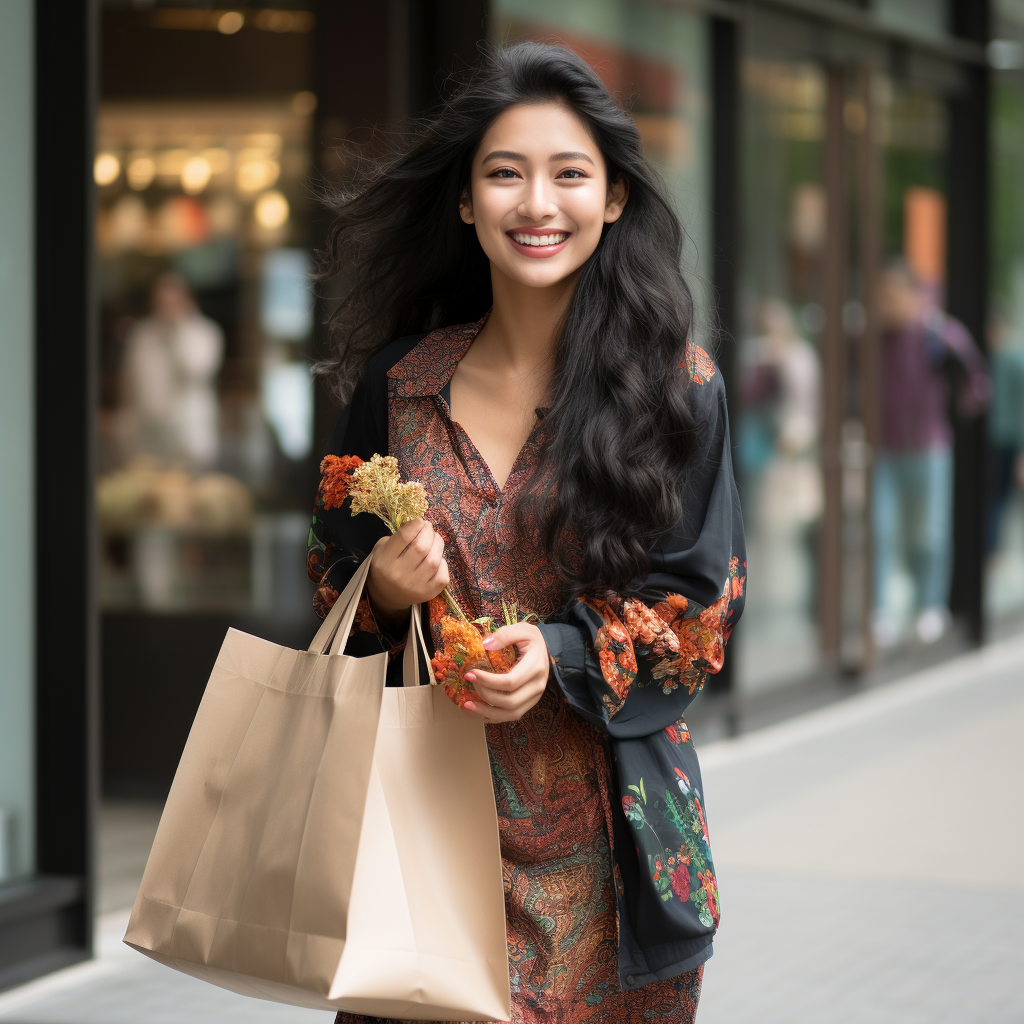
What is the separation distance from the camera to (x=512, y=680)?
1890 mm

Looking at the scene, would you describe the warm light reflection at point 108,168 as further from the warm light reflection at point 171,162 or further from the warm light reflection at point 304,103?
the warm light reflection at point 304,103

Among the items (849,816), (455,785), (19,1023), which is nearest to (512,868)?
(455,785)

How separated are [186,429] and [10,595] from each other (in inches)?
150

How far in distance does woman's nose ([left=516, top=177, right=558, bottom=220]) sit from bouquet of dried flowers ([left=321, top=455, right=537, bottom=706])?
1.23ft

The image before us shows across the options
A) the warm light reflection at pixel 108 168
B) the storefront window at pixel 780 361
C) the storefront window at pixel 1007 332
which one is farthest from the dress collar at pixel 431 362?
the storefront window at pixel 1007 332

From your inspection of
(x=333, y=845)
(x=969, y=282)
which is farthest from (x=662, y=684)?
(x=969, y=282)

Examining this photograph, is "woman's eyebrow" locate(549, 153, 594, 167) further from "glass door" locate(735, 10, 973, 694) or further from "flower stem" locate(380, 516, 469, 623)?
"glass door" locate(735, 10, 973, 694)

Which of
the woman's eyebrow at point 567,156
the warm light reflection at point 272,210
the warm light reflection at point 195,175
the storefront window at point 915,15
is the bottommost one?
the woman's eyebrow at point 567,156

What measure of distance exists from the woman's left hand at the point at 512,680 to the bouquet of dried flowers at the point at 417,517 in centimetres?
1

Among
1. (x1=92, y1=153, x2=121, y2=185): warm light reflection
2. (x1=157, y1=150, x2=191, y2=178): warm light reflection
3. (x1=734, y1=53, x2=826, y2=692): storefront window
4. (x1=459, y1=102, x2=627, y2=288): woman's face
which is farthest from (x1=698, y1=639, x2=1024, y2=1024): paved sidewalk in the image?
(x1=92, y1=153, x2=121, y2=185): warm light reflection

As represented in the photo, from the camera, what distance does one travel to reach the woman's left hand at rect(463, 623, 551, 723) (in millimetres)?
1890

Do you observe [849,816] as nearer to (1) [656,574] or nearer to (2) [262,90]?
(2) [262,90]

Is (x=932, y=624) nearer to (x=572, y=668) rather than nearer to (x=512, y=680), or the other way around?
(x=572, y=668)

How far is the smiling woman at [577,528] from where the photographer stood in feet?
6.71
